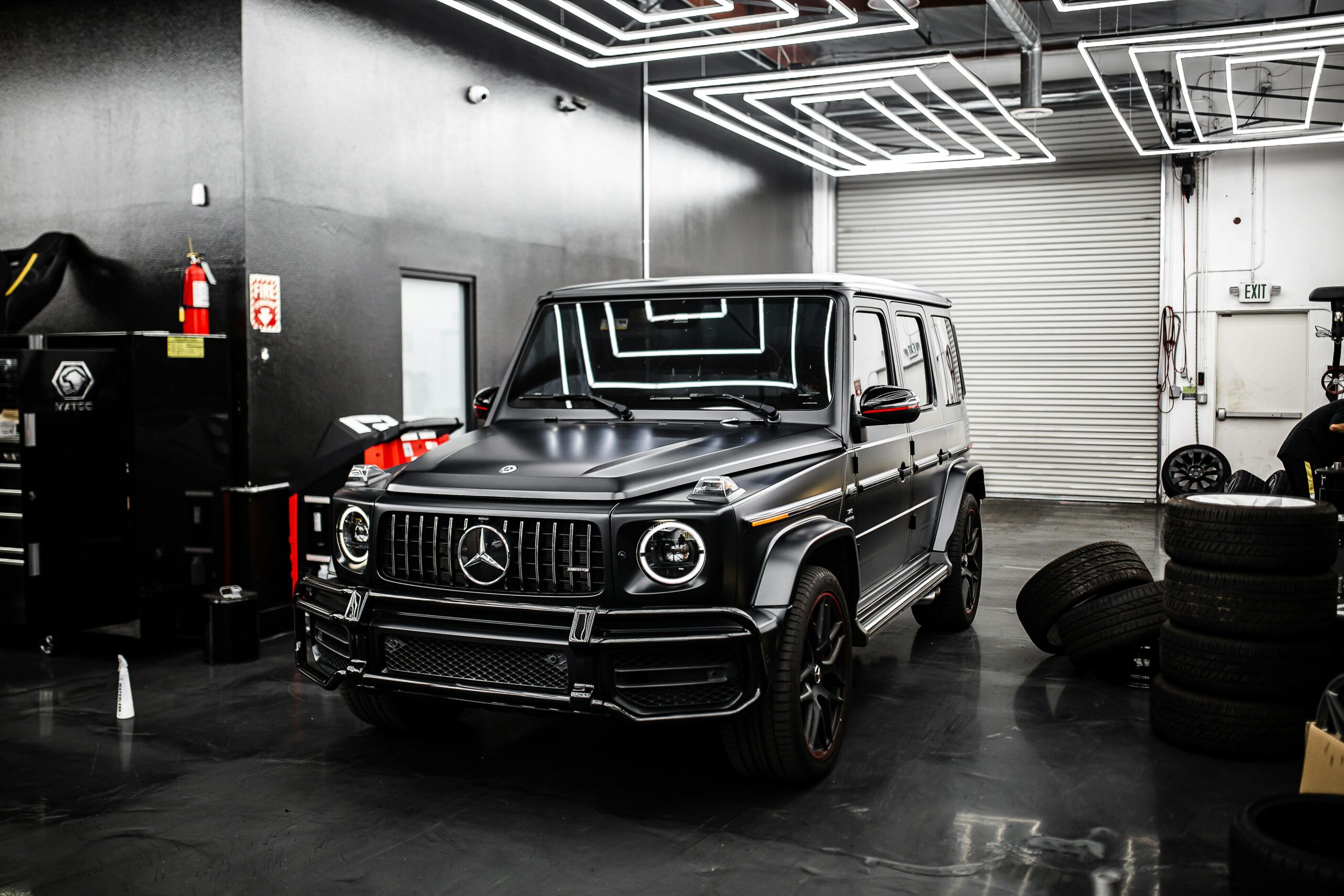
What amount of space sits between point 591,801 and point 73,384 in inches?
164

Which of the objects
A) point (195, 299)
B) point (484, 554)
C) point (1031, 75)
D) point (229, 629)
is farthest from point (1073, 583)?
point (1031, 75)

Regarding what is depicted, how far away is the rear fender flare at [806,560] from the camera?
380cm

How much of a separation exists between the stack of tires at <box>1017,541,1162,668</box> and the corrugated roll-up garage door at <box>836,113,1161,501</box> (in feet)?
28.6

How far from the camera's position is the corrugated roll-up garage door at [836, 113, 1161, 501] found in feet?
45.9

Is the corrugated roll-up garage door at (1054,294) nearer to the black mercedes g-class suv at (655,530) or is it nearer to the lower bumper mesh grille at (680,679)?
the black mercedes g-class suv at (655,530)

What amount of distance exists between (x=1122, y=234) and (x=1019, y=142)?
1.72 m

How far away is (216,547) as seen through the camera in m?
6.74

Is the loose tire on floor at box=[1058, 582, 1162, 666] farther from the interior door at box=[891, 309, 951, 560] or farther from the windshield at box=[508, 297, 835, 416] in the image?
the windshield at box=[508, 297, 835, 416]

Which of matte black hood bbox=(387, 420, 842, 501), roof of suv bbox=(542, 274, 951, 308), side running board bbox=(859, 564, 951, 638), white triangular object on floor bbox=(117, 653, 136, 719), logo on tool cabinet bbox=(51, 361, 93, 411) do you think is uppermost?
roof of suv bbox=(542, 274, 951, 308)

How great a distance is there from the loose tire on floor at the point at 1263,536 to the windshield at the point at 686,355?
1.52 metres

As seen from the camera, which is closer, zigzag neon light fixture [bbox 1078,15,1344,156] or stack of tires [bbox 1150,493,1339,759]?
stack of tires [bbox 1150,493,1339,759]

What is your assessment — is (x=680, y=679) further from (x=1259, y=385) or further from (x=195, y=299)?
(x=1259, y=385)

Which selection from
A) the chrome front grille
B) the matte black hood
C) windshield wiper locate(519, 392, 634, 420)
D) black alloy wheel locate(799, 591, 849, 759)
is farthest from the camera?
windshield wiper locate(519, 392, 634, 420)

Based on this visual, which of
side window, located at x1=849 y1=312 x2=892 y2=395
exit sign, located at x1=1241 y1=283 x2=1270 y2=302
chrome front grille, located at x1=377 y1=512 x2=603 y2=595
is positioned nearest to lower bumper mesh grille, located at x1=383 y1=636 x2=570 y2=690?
chrome front grille, located at x1=377 y1=512 x2=603 y2=595
